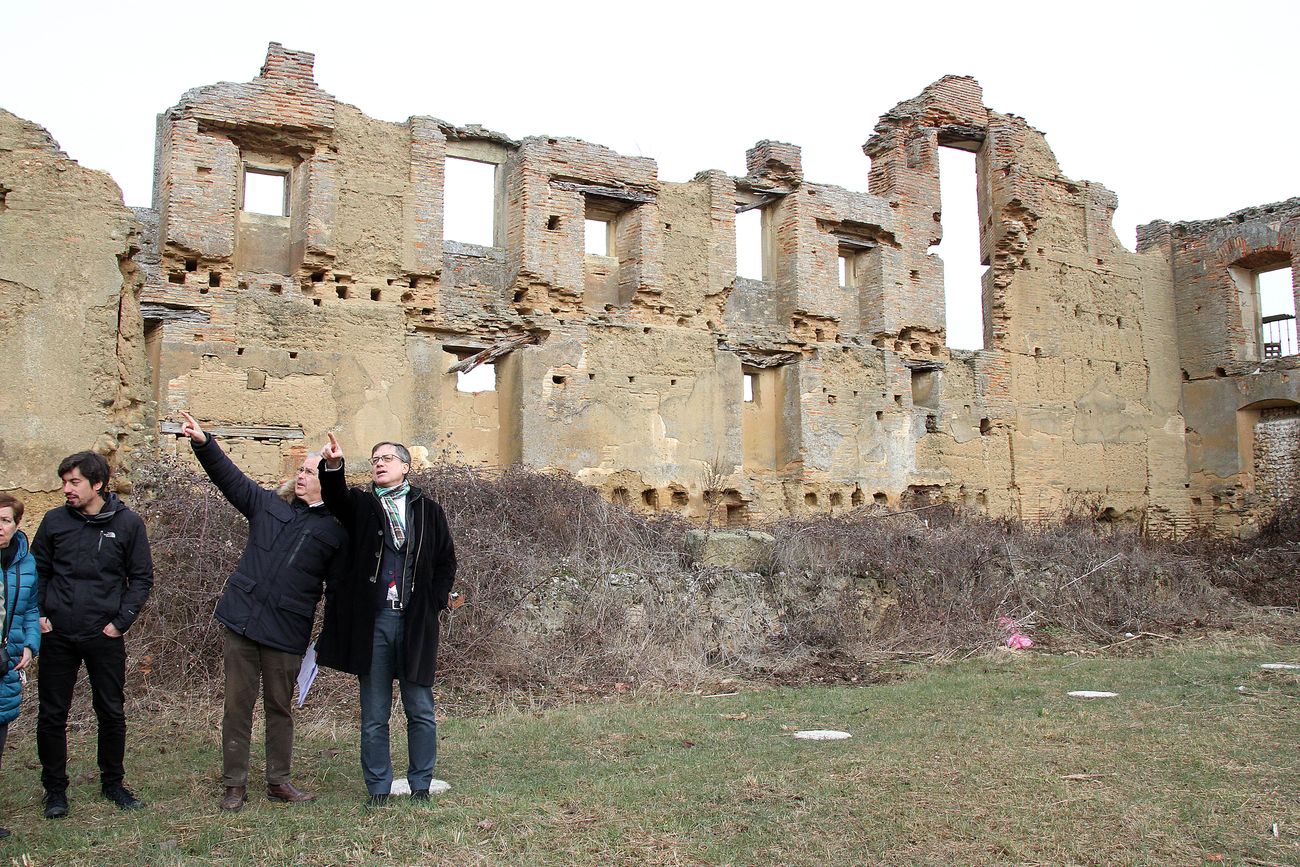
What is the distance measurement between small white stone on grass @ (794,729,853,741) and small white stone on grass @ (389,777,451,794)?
2.21 metres

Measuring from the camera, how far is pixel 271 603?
5.02 m

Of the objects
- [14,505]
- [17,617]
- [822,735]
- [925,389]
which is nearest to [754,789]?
[822,735]

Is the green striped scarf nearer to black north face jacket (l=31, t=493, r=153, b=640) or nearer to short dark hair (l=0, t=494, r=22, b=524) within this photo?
black north face jacket (l=31, t=493, r=153, b=640)

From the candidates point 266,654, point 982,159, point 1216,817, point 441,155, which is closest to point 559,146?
point 441,155

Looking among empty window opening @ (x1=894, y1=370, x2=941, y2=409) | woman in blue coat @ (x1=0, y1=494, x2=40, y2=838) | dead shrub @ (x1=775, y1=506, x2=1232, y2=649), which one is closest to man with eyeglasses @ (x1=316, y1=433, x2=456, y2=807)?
woman in blue coat @ (x1=0, y1=494, x2=40, y2=838)

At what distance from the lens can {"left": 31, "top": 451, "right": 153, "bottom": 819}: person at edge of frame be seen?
4.86 meters

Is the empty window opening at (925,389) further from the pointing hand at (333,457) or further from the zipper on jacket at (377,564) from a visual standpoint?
the pointing hand at (333,457)

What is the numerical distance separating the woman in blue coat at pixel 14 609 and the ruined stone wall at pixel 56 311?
111 inches

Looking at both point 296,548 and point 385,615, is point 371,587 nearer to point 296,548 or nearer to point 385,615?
point 385,615

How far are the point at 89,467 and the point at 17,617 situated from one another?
744 mm

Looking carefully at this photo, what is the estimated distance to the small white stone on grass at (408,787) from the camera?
5.08 meters

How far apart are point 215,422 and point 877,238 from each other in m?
11.4

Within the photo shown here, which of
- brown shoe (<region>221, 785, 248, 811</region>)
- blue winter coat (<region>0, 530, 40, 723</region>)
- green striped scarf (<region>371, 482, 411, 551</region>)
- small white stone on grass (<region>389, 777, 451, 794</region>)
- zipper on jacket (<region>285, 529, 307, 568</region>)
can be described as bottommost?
small white stone on grass (<region>389, 777, 451, 794</region>)

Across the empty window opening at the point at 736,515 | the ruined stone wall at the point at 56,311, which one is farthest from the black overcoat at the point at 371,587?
the empty window opening at the point at 736,515
